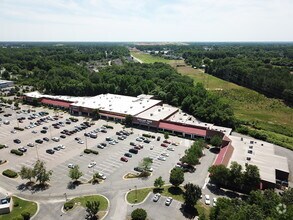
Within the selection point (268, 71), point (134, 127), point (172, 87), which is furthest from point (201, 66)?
point (134, 127)

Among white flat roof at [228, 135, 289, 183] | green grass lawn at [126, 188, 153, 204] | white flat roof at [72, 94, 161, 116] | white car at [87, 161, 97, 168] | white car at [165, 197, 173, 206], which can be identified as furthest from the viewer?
white flat roof at [72, 94, 161, 116]

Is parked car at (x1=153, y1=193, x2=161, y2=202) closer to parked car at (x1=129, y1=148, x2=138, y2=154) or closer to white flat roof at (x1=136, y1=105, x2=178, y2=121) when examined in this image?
parked car at (x1=129, y1=148, x2=138, y2=154)

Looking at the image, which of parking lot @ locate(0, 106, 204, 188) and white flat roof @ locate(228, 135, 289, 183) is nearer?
white flat roof @ locate(228, 135, 289, 183)

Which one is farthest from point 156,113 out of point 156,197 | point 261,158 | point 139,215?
point 139,215

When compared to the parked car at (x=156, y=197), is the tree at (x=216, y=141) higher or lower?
higher

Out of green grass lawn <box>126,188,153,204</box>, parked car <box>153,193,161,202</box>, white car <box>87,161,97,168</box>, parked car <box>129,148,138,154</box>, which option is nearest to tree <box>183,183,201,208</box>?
parked car <box>153,193,161,202</box>

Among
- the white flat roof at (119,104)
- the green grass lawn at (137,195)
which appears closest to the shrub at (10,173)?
the green grass lawn at (137,195)

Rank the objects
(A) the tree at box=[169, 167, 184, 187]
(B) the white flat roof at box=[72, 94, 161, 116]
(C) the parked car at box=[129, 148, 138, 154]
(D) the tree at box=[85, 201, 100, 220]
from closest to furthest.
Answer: (D) the tree at box=[85, 201, 100, 220] < (A) the tree at box=[169, 167, 184, 187] < (C) the parked car at box=[129, 148, 138, 154] < (B) the white flat roof at box=[72, 94, 161, 116]

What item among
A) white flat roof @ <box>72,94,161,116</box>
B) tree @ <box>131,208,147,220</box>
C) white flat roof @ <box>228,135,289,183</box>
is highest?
white flat roof @ <box>72,94,161,116</box>

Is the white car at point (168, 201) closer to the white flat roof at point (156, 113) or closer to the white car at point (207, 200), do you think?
the white car at point (207, 200)
